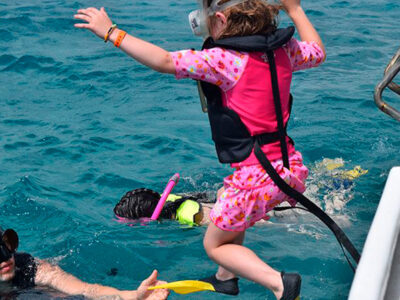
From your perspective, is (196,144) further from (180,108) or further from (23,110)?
(23,110)

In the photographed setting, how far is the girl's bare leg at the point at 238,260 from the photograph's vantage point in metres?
3.43

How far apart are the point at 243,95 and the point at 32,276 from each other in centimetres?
192

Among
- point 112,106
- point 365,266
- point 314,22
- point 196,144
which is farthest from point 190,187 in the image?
point 314,22

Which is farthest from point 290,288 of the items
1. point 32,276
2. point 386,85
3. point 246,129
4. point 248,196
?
point 32,276

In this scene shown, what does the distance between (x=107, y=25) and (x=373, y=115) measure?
5185mm

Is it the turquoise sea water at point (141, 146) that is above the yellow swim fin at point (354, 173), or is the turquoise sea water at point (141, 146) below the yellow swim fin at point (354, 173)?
above

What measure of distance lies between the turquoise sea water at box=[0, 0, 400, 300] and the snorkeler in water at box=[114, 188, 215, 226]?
10 cm

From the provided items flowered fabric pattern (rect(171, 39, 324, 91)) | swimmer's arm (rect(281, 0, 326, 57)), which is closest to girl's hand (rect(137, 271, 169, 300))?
flowered fabric pattern (rect(171, 39, 324, 91))

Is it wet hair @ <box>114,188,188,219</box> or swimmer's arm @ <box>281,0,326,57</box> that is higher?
swimmer's arm @ <box>281,0,326,57</box>

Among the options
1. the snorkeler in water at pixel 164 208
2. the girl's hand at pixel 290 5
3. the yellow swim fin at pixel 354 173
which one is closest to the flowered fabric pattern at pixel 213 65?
the girl's hand at pixel 290 5

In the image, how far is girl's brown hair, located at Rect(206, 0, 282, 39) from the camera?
133 inches

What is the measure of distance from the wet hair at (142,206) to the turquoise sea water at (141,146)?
12cm

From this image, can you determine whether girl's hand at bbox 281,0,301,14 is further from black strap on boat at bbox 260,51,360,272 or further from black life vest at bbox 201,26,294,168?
black strap on boat at bbox 260,51,360,272

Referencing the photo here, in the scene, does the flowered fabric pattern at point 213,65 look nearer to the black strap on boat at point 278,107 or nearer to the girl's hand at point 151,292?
the black strap on boat at point 278,107
